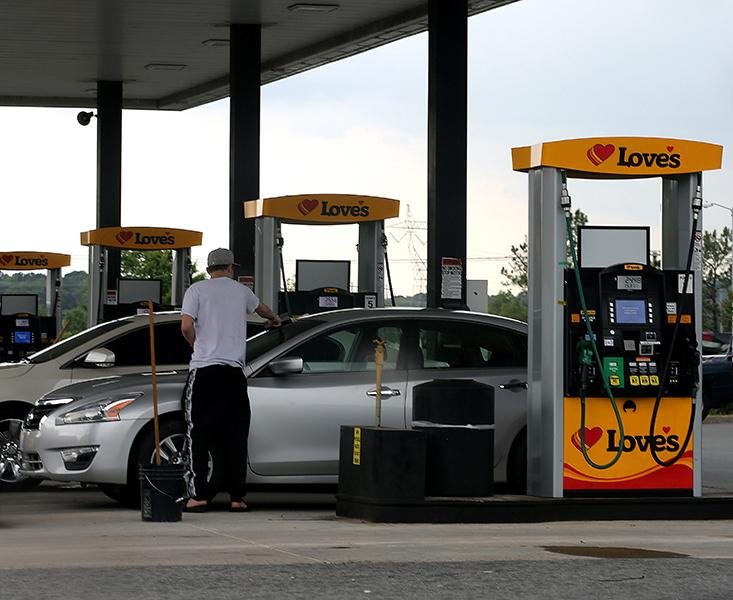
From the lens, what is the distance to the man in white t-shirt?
1203 centimetres

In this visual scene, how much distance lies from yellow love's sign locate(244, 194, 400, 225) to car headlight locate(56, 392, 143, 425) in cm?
775

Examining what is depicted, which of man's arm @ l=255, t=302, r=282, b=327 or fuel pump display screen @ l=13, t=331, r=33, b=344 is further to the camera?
fuel pump display screen @ l=13, t=331, r=33, b=344

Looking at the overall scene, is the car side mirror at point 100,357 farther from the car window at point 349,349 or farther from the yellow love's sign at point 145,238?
the yellow love's sign at point 145,238

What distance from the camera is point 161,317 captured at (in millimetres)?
14984

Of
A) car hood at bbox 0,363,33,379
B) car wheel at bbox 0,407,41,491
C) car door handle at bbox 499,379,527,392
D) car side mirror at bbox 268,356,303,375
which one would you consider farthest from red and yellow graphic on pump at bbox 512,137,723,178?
car hood at bbox 0,363,33,379

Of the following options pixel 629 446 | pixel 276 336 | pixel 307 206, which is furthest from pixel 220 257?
pixel 307 206

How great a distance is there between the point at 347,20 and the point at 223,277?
1297 centimetres

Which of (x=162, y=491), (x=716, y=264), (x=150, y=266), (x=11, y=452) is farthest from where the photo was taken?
(x=716, y=264)

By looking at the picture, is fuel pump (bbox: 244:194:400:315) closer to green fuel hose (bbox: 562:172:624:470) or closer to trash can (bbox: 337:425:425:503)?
green fuel hose (bbox: 562:172:624:470)

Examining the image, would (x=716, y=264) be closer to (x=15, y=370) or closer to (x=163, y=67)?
(x=163, y=67)

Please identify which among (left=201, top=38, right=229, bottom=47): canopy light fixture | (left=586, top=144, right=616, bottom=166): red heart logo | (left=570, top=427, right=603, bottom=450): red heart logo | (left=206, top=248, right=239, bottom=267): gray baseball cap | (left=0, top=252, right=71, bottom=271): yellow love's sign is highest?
(left=201, top=38, right=229, bottom=47): canopy light fixture

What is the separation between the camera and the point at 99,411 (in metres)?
12.4

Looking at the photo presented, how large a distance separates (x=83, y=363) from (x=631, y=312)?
16.7ft

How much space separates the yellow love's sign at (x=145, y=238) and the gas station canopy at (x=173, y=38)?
318cm
